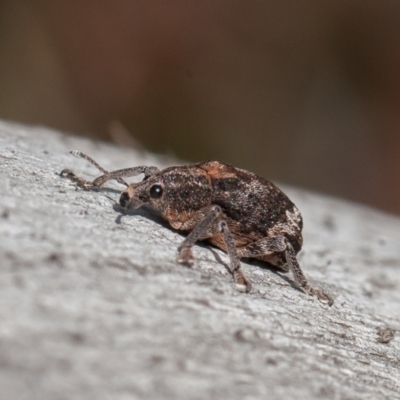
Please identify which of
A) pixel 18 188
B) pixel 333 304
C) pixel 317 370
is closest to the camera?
pixel 317 370

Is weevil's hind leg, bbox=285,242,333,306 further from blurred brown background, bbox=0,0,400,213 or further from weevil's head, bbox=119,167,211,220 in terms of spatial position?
blurred brown background, bbox=0,0,400,213

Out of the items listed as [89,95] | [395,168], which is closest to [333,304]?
[89,95]

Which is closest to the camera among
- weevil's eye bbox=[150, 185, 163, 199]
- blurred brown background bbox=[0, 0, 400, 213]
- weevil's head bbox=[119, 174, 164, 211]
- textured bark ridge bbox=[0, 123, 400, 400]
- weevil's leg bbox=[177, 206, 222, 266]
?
textured bark ridge bbox=[0, 123, 400, 400]

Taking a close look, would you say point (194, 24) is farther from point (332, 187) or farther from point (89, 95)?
point (332, 187)

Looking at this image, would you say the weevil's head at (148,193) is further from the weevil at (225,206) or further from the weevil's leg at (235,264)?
the weevil's leg at (235,264)

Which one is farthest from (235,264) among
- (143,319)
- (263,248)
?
(143,319)

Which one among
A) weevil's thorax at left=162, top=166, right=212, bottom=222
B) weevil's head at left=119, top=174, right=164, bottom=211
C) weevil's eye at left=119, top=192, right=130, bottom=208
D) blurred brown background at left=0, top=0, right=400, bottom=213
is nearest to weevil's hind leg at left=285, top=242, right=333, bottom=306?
weevil's thorax at left=162, top=166, right=212, bottom=222
